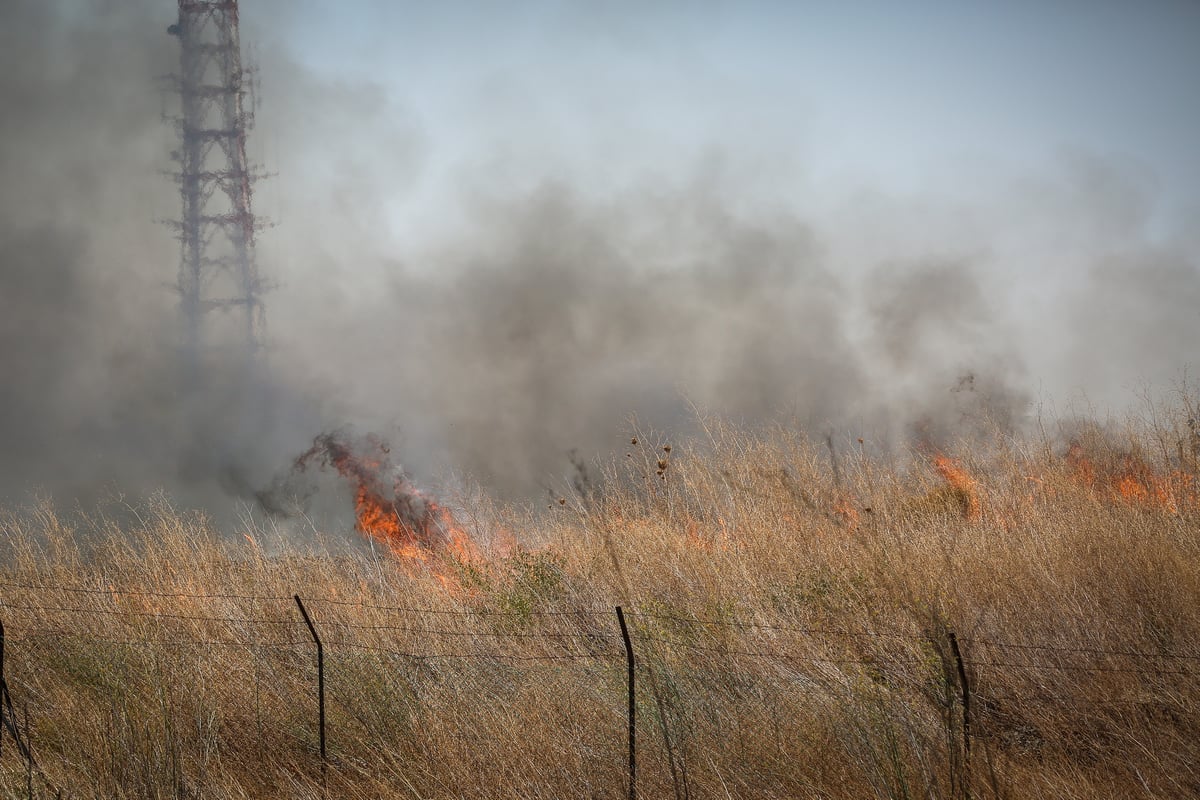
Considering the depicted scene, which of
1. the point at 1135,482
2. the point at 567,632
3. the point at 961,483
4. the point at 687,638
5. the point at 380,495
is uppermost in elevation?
the point at 1135,482

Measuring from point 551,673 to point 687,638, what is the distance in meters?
1.14

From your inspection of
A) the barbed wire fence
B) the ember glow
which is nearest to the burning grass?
the barbed wire fence

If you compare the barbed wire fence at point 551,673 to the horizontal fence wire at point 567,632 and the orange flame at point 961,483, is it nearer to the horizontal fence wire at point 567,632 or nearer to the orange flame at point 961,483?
the horizontal fence wire at point 567,632

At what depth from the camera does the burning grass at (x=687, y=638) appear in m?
4.49

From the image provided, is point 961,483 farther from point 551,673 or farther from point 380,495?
point 380,495

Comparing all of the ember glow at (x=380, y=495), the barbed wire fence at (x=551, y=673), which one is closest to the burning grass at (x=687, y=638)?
the barbed wire fence at (x=551, y=673)

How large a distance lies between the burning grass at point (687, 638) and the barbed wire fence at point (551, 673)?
0.11 ft

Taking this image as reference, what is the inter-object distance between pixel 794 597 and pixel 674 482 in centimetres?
265

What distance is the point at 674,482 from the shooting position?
359 inches

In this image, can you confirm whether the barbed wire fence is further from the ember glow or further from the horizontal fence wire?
the ember glow

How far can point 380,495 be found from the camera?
531 inches

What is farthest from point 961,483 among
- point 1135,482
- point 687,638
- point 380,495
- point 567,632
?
point 380,495

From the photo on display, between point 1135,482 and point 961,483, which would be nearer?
point 1135,482

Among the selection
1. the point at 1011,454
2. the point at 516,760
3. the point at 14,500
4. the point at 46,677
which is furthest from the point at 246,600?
the point at 14,500
